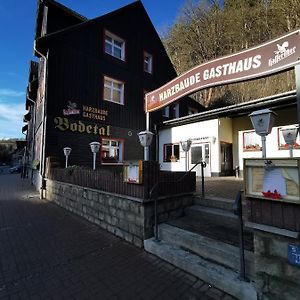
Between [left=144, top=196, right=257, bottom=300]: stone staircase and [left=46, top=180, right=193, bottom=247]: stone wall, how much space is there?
234 mm

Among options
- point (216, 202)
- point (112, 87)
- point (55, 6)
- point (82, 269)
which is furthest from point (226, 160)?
point (55, 6)

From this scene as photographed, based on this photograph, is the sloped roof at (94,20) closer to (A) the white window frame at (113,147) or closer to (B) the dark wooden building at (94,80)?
(B) the dark wooden building at (94,80)

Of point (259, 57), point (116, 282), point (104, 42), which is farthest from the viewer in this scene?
point (104, 42)

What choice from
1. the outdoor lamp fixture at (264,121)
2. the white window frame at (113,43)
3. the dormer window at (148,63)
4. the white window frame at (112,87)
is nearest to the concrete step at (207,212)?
the outdoor lamp fixture at (264,121)

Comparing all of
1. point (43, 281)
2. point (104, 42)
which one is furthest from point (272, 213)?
point (104, 42)

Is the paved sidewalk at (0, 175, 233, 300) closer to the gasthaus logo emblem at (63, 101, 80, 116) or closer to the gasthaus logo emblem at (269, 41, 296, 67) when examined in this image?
the gasthaus logo emblem at (269, 41, 296, 67)

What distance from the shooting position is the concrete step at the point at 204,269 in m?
3.19

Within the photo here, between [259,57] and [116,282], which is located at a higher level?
[259,57]

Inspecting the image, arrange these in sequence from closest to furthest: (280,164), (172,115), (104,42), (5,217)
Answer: (280,164)
(5,217)
(104,42)
(172,115)

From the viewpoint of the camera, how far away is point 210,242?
13.2 feet

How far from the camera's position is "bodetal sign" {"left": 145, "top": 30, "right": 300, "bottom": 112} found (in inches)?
121

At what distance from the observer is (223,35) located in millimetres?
25125

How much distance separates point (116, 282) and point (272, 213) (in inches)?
94.3

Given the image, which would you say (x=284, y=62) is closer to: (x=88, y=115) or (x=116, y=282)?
(x=116, y=282)
